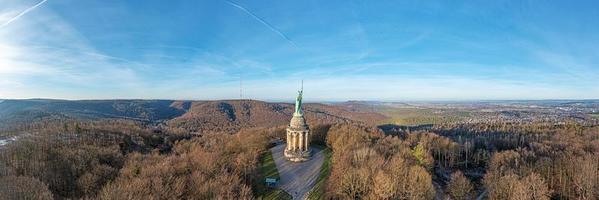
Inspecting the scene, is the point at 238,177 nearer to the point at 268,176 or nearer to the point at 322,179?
the point at 268,176

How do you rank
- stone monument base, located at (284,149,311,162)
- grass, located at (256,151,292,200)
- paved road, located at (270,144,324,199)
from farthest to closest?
stone monument base, located at (284,149,311,162), paved road, located at (270,144,324,199), grass, located at (256,151,292,200)

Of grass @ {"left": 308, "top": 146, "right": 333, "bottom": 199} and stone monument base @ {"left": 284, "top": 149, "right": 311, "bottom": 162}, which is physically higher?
stone monument base @ {"left": 284, "top": 149, "right": 311, "bottom": 162}

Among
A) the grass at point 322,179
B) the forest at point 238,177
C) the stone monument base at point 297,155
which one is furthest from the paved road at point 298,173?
the forest at point 238,177

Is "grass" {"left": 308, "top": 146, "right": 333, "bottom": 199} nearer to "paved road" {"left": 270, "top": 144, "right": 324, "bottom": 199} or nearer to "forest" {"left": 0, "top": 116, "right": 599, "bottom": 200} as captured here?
"paved road" {"left": 270, "top": 144, "right": 324, "bottom": 199}

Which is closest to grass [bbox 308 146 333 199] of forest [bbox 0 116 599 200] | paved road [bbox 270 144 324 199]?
paved road [bbox 270 144 324 199]

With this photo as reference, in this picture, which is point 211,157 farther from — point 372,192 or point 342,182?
point 372,192

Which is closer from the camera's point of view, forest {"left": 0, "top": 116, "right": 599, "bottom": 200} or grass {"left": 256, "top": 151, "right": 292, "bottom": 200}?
forest {"left": 0, "top": 116, "right": 599, "bottom": 200}
